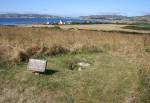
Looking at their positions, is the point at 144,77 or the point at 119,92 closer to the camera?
the point at 119,92

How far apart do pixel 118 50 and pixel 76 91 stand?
26.2ft

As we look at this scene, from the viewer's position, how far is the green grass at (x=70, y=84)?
29.0ft

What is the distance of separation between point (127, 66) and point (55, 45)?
463 centimetres

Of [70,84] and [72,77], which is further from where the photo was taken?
[72,77]

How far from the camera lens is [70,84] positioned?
9.96 meters

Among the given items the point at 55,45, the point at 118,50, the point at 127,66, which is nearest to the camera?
the point at 127,66

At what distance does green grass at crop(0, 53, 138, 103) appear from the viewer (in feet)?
29.0

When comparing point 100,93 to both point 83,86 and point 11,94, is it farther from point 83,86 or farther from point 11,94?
point 11,94

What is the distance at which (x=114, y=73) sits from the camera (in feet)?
37.3

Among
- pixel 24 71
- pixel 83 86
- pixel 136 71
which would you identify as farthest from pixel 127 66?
pixel 24 71

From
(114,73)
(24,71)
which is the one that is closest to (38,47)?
(24,71)

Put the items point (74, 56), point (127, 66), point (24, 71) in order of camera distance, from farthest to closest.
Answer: point (74, 56), point (127, 66), point (24, 71)

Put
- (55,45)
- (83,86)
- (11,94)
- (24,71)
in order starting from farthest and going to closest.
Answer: (55,45)
(24,71)
(83,86)
(11,94)

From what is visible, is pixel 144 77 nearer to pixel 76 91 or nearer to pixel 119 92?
pixel 119 92
